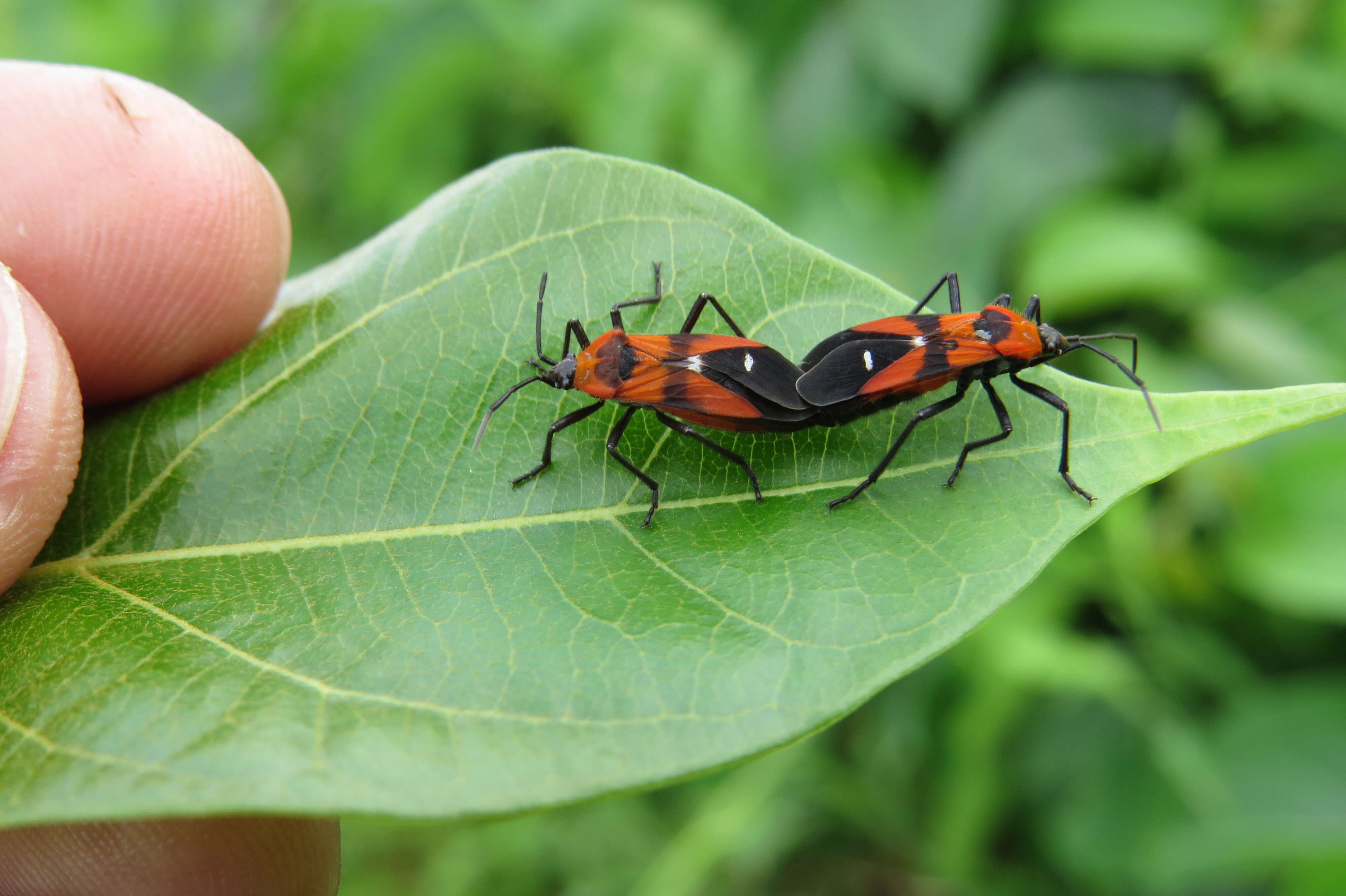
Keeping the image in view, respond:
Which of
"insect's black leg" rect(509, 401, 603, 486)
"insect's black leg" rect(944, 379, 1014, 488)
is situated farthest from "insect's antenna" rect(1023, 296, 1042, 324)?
"insect's black leg" rect(509, 401, 603, 486)

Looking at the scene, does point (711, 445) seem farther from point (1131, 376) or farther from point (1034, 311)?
point (1034, 311)

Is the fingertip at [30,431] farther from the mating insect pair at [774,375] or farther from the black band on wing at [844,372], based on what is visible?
the black band on wing at [844,372]

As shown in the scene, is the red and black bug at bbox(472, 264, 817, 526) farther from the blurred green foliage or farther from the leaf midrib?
the blurred green foliage

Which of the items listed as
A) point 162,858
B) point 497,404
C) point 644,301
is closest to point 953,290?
point 644,301

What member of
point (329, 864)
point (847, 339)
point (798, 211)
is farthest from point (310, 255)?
point (847, 339)

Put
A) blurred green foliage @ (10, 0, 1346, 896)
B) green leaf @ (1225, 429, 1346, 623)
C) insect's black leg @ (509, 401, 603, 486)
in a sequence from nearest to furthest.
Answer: insect's black leg @ (509, 401, 603, 486), green leaf @ (1225, 429, 1346, 623), blurred green foliage @ (10, 0, 1346, 896)
